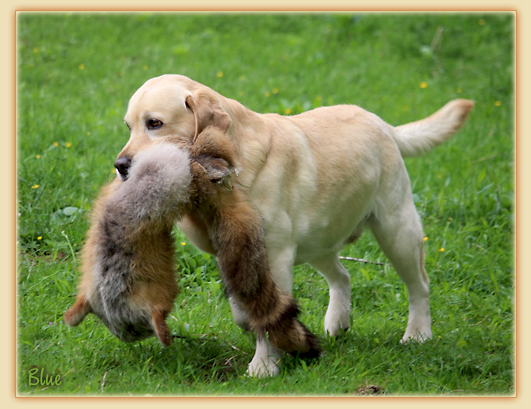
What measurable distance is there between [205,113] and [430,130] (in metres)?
2.34

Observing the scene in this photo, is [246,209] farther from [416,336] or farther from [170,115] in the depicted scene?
[416,336]

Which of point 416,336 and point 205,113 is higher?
point 205,113

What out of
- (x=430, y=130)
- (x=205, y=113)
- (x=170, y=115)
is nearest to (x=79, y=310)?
(x=170, y=115)

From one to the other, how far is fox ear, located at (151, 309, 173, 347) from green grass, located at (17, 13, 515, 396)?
502 millimetres

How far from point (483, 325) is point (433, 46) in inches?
297

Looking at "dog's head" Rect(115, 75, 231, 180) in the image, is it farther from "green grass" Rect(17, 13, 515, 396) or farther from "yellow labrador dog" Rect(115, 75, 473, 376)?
"green grass" Rect(17, 13, 515, 396)

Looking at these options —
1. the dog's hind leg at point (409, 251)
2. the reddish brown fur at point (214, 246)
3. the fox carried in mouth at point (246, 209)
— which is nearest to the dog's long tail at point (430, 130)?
the fox carried in mouth at point (246, 209)

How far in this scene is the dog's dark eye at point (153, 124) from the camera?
3.84 m

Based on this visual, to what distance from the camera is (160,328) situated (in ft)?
11.1

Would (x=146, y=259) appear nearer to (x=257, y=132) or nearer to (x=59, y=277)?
(x=257, y=132)

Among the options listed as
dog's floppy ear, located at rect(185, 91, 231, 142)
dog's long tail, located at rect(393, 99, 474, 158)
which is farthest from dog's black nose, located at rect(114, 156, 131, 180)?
dog's long tail, located at rect(393, 99, 474, 158)

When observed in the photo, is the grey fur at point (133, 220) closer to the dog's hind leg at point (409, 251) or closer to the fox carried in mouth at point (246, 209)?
the fox carried in mouth at point (246, 209)

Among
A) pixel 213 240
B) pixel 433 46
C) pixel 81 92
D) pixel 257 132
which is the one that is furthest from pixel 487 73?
pixel 213 240

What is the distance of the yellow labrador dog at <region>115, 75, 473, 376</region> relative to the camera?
3850 mm
